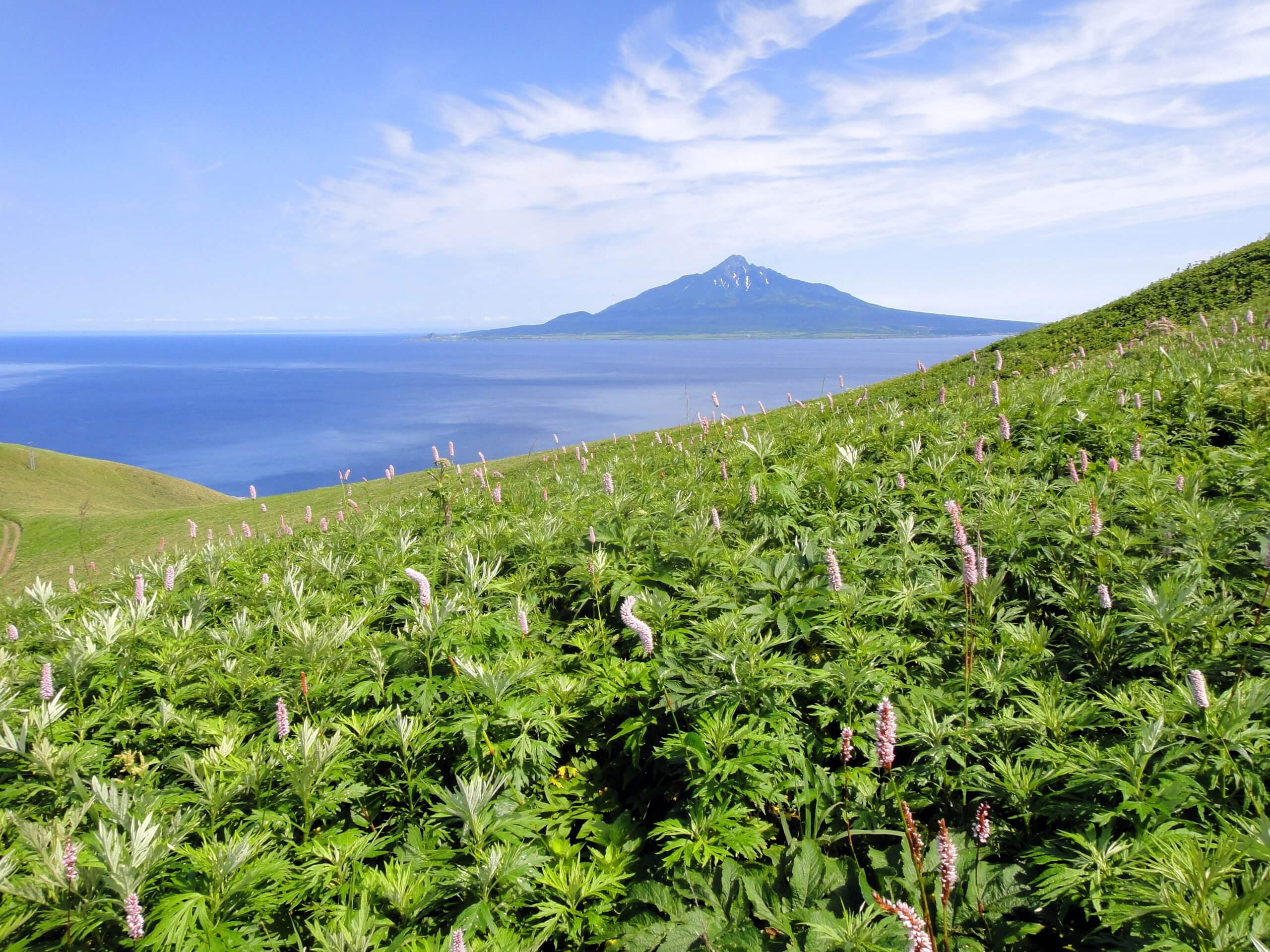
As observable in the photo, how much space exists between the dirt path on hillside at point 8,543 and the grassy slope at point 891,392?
0.97 ft

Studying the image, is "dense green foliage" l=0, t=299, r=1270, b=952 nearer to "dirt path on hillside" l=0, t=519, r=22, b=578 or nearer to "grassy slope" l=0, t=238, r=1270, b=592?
"grassy slope" l=0, t=238, r=1270, b=592

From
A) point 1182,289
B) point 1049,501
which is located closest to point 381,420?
point 1182,289

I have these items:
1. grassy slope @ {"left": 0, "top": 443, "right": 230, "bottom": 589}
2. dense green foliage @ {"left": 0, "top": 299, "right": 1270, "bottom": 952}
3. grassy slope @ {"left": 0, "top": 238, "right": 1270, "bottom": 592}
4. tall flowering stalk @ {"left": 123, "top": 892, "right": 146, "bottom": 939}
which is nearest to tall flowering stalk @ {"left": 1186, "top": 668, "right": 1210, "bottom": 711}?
dense green foliage @ {"left": 0, "top": 299, "right": 1270, "bottom": 952}

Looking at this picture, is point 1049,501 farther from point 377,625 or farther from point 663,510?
point 377,625

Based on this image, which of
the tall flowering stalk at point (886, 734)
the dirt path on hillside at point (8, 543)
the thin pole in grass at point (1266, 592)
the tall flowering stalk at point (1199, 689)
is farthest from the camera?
the dirt path on hillside at point (8, 543)

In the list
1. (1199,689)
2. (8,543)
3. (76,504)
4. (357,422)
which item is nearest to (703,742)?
(1199,689)

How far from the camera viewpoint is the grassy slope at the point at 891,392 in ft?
64.7

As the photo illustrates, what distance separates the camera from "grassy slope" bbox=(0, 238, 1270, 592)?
19.7m

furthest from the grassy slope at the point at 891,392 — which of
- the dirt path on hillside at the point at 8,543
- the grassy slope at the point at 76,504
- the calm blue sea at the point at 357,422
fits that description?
the calm blue sea at the point at 357,422

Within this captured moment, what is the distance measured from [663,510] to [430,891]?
148 inches

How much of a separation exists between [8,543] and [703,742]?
34.5 metres

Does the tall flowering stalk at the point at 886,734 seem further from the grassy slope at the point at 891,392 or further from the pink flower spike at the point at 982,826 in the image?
the grassy slope at the point at 891,392

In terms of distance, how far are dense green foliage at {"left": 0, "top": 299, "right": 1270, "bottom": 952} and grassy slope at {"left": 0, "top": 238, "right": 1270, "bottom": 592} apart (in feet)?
43.3

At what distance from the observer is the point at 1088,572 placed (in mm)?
3922
